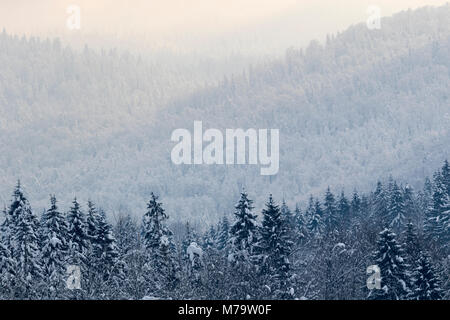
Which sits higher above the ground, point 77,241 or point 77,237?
point 77,237

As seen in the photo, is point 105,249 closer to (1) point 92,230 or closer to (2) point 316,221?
(1) point 92,230

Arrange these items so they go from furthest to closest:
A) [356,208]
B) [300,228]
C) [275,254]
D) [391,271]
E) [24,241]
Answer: [356,208] → [300,228] → [275,254] → [24,241] → [391,271]

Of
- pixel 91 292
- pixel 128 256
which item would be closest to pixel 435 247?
pixel 128 256

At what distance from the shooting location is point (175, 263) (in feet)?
193

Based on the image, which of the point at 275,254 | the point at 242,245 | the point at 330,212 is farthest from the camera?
the point at 330,212

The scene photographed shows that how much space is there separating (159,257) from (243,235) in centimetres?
491

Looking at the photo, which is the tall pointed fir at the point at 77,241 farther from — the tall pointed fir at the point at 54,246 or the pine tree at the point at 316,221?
the pine tree at the point at 316,221

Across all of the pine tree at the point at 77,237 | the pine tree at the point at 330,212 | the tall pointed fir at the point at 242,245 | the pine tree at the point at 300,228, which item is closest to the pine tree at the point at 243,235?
the tall pointed fir at the point at 242,245

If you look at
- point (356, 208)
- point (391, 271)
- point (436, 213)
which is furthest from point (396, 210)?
point (391, 271)

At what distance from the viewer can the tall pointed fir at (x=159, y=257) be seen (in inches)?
2255

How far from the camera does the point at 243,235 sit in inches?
2290

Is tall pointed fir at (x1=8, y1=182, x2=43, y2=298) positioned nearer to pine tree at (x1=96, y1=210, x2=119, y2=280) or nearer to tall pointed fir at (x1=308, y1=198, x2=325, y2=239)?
pine tree at (x1=96, y1=210, x2=119, y2=280)

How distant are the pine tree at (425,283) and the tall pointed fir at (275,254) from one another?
6.56m

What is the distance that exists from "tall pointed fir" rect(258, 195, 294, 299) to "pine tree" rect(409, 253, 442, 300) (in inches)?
258
